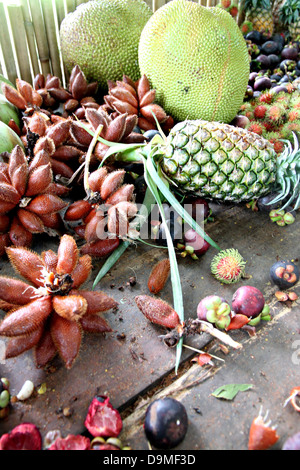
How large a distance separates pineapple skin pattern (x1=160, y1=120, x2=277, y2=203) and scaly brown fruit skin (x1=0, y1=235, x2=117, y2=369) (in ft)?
1.82

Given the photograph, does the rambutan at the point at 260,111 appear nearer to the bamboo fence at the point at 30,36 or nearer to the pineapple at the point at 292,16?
the bamboo fence at the point at 30,36

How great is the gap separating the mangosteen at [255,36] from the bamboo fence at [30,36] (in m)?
1.48

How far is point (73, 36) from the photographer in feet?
6.26

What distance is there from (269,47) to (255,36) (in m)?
0.18

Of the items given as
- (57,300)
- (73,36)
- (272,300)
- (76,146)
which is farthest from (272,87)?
(57,300)

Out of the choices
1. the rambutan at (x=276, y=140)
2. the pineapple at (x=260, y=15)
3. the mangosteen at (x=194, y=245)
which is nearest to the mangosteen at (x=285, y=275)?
the mangosteen at (x=194, y=245)

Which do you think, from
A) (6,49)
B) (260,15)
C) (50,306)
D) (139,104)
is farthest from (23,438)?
(260,15)

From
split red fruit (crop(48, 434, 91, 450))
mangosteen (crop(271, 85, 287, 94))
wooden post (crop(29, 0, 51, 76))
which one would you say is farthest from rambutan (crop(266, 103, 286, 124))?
split red fruit (crop(48, 434, 91, 450))

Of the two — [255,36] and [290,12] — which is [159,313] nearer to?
[255,36]

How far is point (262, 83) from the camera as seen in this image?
2307 millimetres

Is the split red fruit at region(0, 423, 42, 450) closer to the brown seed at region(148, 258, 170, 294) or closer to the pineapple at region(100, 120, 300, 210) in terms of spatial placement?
the brown seed at region(148, 258, 170, 294)

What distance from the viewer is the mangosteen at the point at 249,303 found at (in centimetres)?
101

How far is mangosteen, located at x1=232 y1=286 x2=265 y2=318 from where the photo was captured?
1.01 m
